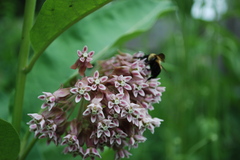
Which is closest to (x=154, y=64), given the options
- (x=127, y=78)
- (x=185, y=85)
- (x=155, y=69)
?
(x=155, y=69)

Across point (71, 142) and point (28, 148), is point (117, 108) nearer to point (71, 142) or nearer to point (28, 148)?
point (71, 142)

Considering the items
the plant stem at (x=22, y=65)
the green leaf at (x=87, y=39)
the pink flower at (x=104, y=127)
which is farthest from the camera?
the green leaf at (x=87, y=39)

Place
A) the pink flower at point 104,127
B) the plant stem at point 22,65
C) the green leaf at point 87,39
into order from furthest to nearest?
1. the green leaf at point 87,39
2. the plant stem at point 22,65
3. the pink flower at point 104,127

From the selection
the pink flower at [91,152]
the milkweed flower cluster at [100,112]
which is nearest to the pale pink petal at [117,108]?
the milkweed flower cluster at [100,112]

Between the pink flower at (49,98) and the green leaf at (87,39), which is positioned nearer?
the pink flower at (49,98)

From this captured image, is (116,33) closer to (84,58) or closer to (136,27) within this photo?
(136,27)

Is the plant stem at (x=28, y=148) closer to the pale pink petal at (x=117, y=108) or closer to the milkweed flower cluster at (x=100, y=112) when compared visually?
the milkweed flower cluster at (x=100, y=112)

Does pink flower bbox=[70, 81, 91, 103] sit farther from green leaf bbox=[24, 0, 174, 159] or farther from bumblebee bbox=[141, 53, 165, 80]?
green leaf bbox=[24, 0, 174, 159]
